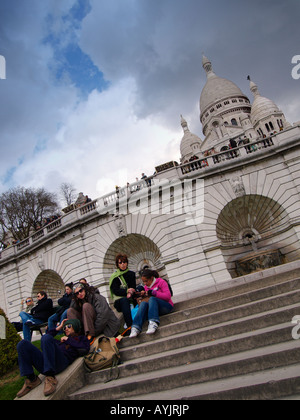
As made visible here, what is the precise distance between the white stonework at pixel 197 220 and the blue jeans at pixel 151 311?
682 centimetres

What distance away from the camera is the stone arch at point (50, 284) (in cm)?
1898

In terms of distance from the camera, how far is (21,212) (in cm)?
2992

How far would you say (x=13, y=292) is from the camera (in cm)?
1986

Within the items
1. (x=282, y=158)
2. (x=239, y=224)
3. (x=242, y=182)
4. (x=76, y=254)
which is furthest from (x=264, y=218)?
(x=76, y=254)

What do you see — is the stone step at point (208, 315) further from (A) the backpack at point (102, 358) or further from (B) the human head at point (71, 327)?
(B) the human head at point (71, 327)

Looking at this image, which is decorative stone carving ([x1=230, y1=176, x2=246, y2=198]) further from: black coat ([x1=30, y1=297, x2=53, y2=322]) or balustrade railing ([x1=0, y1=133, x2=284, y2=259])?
black coat ([x1=30, y1=297, x2=53, y2=322])

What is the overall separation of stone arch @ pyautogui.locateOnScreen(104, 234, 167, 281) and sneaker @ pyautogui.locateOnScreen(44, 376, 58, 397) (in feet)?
38.6

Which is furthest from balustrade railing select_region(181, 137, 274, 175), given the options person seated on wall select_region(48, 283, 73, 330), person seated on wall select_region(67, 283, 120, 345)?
person seated on wall select_region(67, 283, 120, 345)

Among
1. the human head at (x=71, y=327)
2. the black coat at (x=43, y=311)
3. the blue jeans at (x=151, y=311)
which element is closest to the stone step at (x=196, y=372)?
the blue jeans at (x=151, y=311)

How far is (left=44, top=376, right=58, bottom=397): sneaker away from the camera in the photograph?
4227 millimetres

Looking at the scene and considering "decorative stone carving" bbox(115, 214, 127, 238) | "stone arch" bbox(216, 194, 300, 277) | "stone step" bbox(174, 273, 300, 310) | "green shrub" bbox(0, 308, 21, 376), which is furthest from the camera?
"decorative stone carving" bbox(115, 214, 127, 238)

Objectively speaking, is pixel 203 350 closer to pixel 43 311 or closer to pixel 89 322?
pixel 89 322

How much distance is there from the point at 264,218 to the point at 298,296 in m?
11.3

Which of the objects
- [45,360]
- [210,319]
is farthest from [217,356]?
[45,360]
